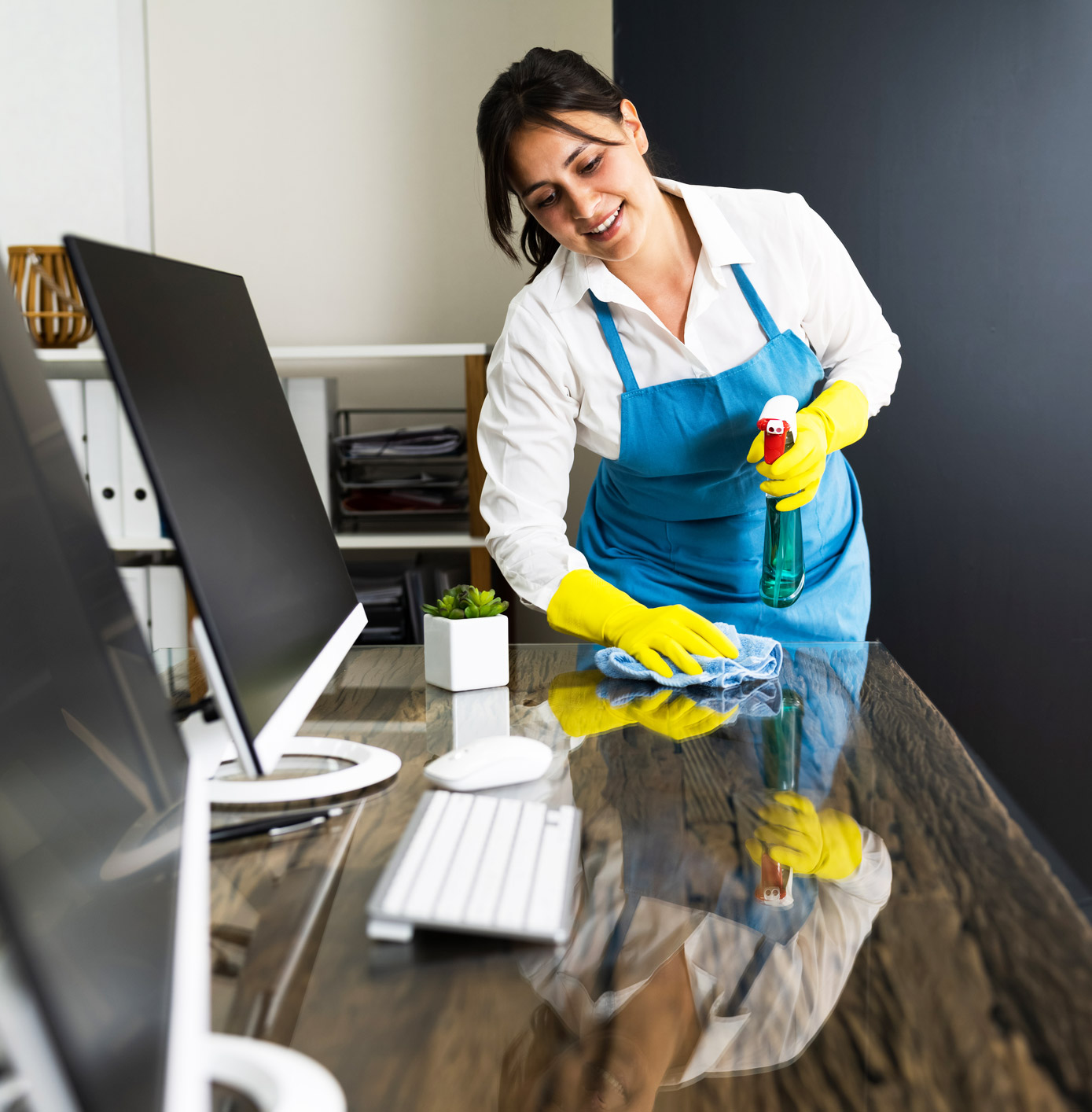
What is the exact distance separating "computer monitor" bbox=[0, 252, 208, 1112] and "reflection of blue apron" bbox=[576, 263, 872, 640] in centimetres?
115

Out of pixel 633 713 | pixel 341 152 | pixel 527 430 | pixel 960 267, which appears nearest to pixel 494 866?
pixel 633 713

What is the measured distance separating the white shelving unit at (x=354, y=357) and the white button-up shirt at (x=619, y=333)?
663mm

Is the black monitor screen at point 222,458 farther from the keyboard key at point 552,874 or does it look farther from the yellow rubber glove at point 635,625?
the yellow rubber glove at point 635,625

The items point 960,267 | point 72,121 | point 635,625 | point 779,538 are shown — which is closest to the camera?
point 635,625

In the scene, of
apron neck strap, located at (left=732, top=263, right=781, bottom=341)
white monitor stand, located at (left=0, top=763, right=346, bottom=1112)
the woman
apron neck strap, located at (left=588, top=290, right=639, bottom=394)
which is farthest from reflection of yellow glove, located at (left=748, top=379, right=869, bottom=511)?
white monitor stand, located at (left=0, top=763, right=346, bottom=1112)

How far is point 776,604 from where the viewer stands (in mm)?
1261

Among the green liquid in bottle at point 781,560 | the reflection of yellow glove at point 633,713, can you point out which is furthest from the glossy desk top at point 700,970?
the green liquid in bottle at point 781,560

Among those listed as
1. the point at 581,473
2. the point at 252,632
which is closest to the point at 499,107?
the point at 252,632

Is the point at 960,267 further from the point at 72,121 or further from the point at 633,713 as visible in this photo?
the point at 72,121

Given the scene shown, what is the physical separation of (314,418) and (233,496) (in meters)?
1.65

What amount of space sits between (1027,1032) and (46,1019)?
41 cm

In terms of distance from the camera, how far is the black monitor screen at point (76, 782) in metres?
0.26

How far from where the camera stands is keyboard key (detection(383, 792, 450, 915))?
0.54m

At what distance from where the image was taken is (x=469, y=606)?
106 centimetres
